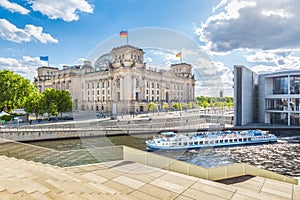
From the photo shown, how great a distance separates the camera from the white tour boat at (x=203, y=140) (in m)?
24.1

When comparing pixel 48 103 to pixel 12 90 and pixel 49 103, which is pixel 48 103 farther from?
pixel 12 90

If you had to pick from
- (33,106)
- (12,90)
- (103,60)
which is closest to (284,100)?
(103,60)

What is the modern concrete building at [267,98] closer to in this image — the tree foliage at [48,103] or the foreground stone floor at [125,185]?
the foreground stone floor at [125,185]

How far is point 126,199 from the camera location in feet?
16.7

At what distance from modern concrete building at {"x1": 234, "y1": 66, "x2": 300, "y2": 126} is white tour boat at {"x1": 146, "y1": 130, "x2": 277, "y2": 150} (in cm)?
1085

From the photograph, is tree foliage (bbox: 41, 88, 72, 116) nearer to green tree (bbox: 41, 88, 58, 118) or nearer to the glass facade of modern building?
green tree (bbox: 41, 88, 58, 118)

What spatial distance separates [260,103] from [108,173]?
43537 millimetres

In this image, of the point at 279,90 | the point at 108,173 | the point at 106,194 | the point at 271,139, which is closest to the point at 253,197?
the point at 106,194

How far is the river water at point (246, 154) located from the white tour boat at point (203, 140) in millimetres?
953

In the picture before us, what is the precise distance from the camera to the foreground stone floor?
516 cm

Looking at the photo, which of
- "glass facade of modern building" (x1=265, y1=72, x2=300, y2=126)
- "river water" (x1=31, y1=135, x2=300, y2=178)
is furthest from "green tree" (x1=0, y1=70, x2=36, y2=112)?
"glass facade of modern building" (x1=265, y1=72, x2=300, y2=126)

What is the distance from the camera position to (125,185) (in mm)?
6879

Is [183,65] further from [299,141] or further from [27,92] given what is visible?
[27,92]

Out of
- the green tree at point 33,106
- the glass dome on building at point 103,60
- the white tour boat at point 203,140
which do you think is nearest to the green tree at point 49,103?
the green tree at point 33,106
